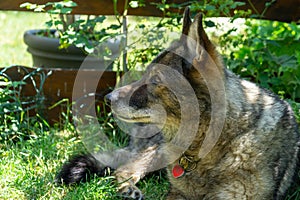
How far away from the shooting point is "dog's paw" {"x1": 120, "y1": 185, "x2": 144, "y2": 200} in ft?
12.6

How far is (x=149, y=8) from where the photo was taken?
505 cm

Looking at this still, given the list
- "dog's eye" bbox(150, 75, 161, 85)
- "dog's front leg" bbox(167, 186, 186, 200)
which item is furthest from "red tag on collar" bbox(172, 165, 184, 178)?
"dog's eye" bbox(150, 75, 161, 85)

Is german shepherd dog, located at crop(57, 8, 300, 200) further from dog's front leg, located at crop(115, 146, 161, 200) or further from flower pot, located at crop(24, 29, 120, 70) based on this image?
flower pot, located at crop(24, 29, 120, 70)

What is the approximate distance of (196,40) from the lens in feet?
10.1

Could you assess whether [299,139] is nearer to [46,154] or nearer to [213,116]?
[213,116]

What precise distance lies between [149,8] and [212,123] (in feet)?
6.66

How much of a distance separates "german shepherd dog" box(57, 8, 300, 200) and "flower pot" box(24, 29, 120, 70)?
176 centimetres

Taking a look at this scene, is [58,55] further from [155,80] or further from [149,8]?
[155,80]

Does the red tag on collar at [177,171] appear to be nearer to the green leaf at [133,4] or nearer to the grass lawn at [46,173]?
the grass lawn at [46,173]

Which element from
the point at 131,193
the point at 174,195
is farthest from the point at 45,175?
the point at 174,195

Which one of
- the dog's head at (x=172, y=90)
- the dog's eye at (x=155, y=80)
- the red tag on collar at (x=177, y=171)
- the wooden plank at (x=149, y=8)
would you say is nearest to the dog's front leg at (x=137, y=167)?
the red tag on collar at (x=177, y=171)

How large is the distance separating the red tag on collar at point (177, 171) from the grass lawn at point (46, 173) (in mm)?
386

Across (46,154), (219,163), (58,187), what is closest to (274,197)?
(219,163)

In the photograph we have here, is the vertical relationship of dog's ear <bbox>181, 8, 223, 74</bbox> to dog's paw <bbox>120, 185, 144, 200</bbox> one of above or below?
above
